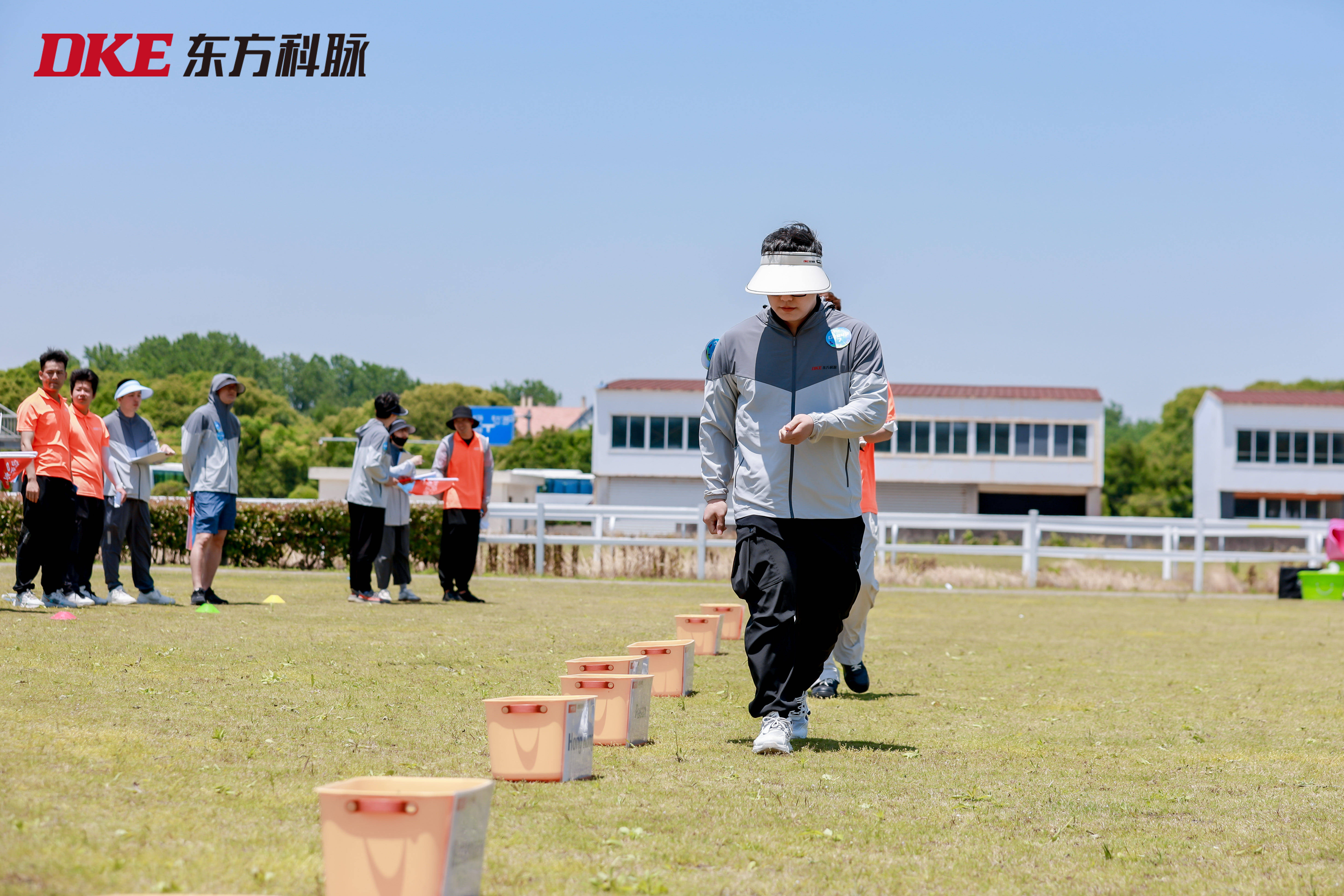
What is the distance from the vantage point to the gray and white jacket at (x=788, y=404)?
5598mm

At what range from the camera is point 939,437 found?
67938mm

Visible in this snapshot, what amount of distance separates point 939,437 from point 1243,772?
6339 cm

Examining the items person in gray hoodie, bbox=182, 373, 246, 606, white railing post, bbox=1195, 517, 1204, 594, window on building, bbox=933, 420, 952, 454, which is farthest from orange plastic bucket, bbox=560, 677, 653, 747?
window on building, bbox=933, 420, 952, 454

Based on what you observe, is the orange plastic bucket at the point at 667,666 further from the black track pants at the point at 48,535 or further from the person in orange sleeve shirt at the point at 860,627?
the black track pants at the point at 48,535

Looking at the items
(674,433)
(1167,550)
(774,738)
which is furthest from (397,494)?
(674,433)

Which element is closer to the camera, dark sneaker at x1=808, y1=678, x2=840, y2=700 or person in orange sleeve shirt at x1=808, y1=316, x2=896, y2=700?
person in orange sleeve shirt at x1=808, y1=316, x2=896, y2=700

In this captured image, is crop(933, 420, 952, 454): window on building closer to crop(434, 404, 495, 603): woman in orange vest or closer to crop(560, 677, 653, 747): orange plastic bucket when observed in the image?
crop(434, 404, 495, 603): woman in orange vest

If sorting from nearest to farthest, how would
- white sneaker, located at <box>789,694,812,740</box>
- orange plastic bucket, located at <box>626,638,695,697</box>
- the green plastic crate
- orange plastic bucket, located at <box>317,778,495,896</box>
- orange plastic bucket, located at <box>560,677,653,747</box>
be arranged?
orange plastic bucket, located at <box>317,778,495,896</box> < orange plastic bucket, located at <box>560,677,653,747</box> < white sneaker, located at <box>789,694,812,740</box> < orange plastic bucket, located at <box>626,638,695,697</box> < the green plastic crate

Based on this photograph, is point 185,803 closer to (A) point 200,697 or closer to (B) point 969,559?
(A) point 200,697

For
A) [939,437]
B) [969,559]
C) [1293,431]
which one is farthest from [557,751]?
[1293,431]

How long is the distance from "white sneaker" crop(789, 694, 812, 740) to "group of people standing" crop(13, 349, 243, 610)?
6133 millimetres

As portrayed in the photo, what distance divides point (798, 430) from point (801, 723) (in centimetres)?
139

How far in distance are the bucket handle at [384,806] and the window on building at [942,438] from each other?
66.0 meters

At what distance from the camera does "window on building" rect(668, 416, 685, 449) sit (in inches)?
2712
